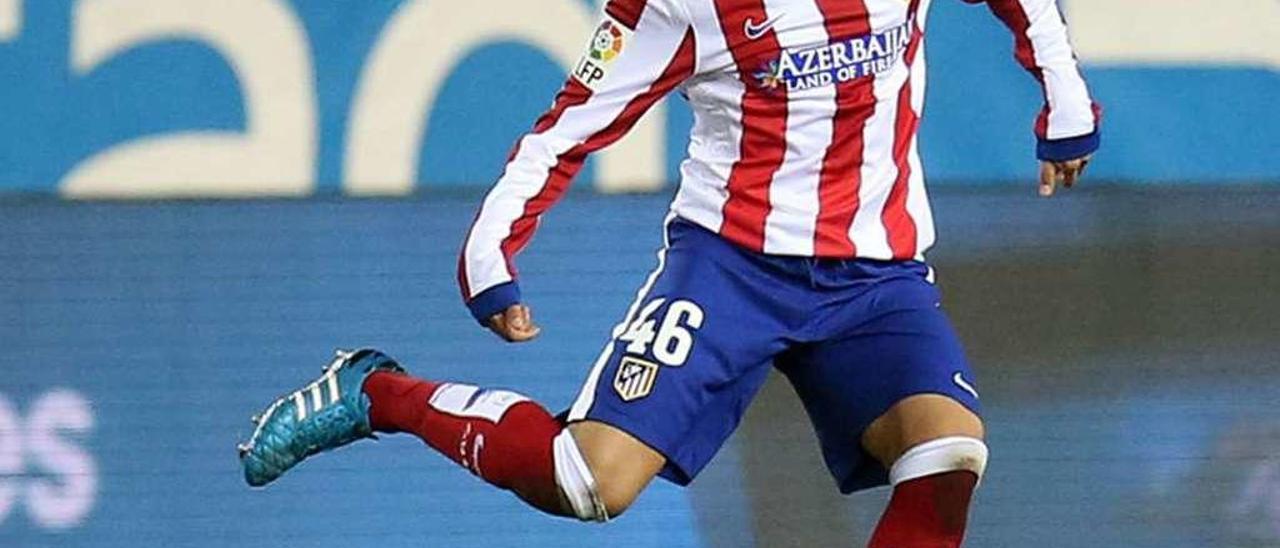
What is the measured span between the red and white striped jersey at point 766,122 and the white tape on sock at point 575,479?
0.20m

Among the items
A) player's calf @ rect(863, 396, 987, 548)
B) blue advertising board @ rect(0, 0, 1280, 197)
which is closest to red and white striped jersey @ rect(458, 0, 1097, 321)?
player's calf @ rect(863, 396, 987, 548)

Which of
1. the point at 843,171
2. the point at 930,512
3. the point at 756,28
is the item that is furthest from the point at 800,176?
the point at 930,512

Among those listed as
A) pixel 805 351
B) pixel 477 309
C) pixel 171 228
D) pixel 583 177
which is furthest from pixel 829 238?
pixel 171 228

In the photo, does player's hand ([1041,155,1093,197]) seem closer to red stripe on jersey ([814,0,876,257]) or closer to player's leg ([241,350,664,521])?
red stripe on jersey ([814,0,876,257])

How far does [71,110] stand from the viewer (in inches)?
156

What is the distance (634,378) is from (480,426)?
0.24 m

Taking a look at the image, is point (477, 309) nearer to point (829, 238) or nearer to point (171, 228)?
point (829, 238)

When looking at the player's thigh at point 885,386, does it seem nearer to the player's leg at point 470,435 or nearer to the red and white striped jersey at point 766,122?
the red and white striped jersey at point 766,122

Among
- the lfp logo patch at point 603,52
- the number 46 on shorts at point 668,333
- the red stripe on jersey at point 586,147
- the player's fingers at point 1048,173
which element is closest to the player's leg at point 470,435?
the number 46 on shorts at point 668,333

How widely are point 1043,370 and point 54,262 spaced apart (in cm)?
163

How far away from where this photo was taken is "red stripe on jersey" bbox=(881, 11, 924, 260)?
3.12 meters

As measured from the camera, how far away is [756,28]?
9.94ft

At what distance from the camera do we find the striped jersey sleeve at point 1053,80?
125 inches

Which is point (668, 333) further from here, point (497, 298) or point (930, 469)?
point (930, 469)
